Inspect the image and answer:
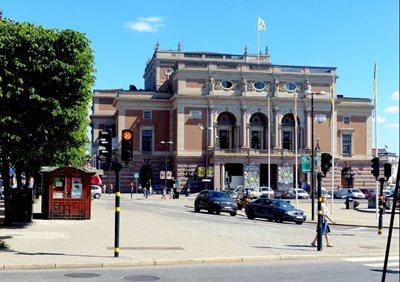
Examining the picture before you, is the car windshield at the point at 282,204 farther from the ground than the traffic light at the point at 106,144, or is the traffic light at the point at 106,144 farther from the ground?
the traffic light at the point at 106,144

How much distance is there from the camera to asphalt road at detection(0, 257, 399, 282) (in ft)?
41.9

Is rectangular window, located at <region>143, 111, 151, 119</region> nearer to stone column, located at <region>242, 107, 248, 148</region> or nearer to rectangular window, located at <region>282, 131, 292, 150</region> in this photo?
stone column, located at <region>242, 107, 248, 148</region>

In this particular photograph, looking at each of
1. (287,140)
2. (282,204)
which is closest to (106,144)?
(282,204)

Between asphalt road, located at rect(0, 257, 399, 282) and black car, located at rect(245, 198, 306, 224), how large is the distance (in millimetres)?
19049

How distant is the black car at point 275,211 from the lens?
34781mm

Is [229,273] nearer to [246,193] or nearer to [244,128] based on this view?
[246,193]

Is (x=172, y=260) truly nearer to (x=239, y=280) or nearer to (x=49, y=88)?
(x=239, y=280)

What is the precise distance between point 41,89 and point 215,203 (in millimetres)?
24056

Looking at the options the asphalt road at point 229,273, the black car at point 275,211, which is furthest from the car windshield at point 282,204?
the asphalt road at point 229,273

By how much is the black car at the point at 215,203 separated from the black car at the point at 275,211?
290 centimetres

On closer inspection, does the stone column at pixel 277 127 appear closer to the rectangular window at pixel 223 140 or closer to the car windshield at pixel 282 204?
the rectangular window at pixel 223 140

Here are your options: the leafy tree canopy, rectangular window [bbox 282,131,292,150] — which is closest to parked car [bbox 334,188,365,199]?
rectangular window [bbox 282,131,292,150]

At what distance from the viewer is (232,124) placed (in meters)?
92.4

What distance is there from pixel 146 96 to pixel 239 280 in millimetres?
82523
